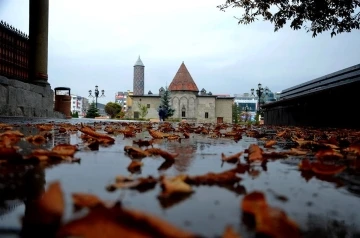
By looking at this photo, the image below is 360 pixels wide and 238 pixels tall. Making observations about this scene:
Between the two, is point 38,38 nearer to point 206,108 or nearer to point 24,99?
point 24,99

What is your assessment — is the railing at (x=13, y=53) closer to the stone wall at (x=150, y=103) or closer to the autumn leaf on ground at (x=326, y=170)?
the autumn leaf on ground at (x=326, y=170)

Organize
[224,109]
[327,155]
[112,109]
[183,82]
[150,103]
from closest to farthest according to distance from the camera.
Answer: [327,155]
[112,109]
[183,82]
[150,103]
[224,109]

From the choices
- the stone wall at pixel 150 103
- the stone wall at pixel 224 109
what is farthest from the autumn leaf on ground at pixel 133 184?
the stone wall at pixel 224 109

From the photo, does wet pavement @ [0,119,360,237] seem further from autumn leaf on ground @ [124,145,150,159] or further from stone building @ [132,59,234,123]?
stone building @ [132,59,234,123]

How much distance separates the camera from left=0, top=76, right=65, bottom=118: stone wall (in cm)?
729

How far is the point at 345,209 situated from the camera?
82cm

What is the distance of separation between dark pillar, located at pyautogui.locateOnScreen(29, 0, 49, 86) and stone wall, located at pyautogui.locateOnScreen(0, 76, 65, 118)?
0.52 meters

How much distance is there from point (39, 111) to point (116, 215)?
10.5 metres

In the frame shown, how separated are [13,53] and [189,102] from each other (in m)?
55.5

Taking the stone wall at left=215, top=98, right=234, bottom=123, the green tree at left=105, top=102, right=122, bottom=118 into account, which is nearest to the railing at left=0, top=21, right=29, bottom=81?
the green tree at left=105, top=102, right=122, bottom=118

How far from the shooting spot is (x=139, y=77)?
305ft

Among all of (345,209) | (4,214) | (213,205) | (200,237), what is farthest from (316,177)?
(4,214)

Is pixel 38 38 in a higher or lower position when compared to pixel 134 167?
higher

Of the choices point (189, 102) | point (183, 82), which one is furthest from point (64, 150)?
point (183, 82)
